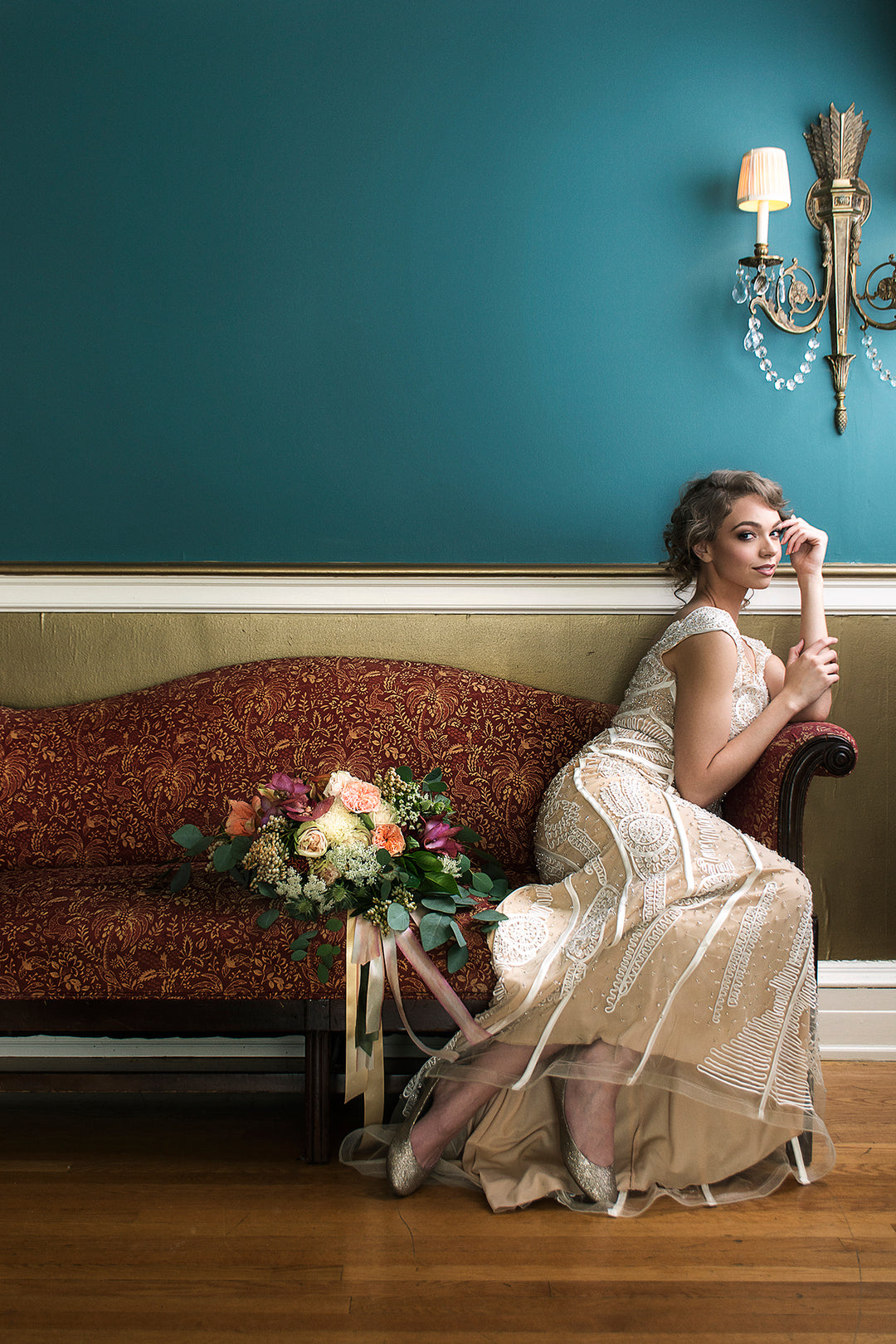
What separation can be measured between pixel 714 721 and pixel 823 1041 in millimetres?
1066

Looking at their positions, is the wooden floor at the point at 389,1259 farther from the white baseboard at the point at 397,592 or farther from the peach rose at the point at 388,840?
the white baseboard at the point at 397,592

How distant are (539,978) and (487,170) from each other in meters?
2.14

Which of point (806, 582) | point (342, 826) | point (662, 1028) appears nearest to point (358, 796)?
point (342, 826)

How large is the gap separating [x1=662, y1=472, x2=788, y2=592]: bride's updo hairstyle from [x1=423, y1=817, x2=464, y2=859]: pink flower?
95 cm

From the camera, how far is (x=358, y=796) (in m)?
1.90

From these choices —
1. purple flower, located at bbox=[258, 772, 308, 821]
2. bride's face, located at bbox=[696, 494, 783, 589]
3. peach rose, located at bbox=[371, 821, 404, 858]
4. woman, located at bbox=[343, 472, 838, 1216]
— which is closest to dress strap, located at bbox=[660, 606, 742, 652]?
bride's face, located at bbox=[696, 494, 783, 589]

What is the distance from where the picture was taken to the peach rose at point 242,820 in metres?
2.00

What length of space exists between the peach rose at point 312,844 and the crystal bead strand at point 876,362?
2.04 metres

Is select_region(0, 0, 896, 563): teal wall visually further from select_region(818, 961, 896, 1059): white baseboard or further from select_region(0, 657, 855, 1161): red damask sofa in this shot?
select_region(818, 961, 896, 1059): white baseboard

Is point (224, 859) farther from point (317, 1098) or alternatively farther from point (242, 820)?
point (317, 1098)

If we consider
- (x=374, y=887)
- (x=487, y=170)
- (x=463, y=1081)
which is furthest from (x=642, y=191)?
(x=463, y=1081)

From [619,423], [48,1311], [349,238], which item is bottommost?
[48,1311]

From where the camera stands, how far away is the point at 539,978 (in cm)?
179

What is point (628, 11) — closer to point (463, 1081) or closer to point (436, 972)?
point (436, 972)
